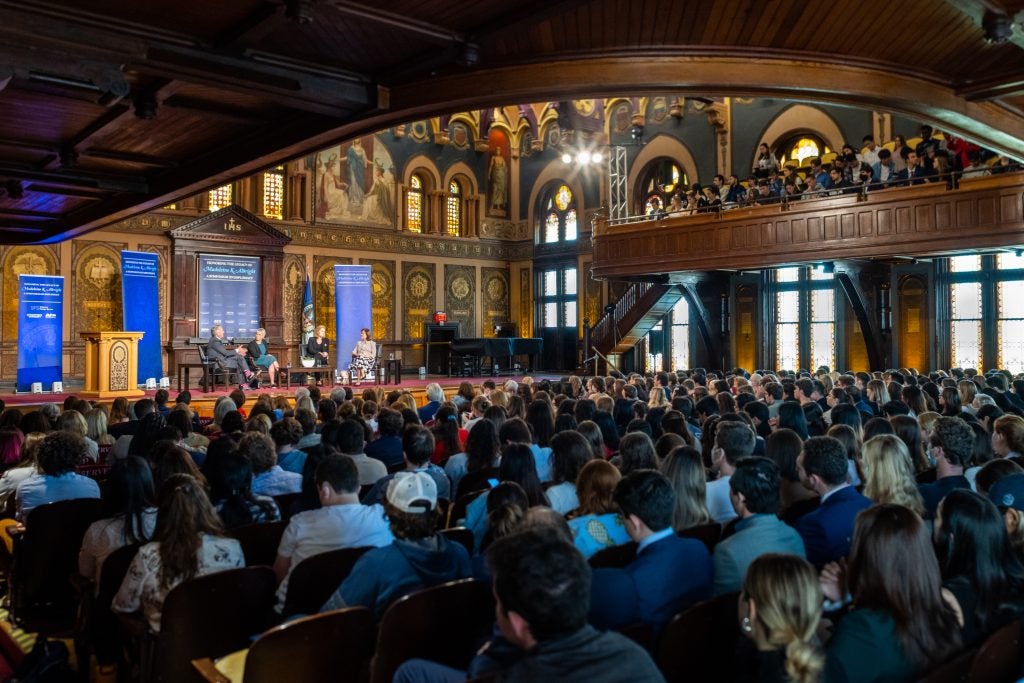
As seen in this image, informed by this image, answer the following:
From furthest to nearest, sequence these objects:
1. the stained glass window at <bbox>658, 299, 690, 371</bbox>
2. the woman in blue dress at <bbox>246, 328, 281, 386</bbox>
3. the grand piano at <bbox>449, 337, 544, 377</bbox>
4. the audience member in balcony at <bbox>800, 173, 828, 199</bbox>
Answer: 1. the stained glass window at <bbox>658, 299, 690, 371</bbox>
2. the grand piano at <bbox>449, 337, 544, 377</bbox>
3. the woman in blue dress at <bbox>246, 328, 281, 386</bbox>
4. the audience member in balcony at <bbox>800, 173, 828, 199</bbox>

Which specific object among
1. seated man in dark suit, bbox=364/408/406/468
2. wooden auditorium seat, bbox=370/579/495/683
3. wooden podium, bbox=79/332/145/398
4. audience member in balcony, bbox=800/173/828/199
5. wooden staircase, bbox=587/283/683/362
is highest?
audience member in balcony, bbox=800/173/828/199

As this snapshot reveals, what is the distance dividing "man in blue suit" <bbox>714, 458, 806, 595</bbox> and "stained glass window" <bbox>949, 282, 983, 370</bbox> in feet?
46.5

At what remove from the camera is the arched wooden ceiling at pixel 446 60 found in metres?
3.74

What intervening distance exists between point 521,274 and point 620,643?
2212 cm

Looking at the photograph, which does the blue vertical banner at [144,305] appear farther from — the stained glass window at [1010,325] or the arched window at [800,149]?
the stained glass window at [1010,325]

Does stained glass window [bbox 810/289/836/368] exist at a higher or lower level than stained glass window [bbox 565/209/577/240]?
lower

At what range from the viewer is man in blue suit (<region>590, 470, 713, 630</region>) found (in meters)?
2.45

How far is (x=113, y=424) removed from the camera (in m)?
7.18

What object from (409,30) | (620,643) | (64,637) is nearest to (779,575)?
(620,643)

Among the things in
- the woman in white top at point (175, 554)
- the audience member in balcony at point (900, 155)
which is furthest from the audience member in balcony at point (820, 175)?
the woman in white top at point (175, 554)

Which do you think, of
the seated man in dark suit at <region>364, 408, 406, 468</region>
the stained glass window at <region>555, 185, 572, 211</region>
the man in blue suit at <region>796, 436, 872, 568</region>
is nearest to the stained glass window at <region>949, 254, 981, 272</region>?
the stained glass window at <region>555, 185, 572, 211</region>

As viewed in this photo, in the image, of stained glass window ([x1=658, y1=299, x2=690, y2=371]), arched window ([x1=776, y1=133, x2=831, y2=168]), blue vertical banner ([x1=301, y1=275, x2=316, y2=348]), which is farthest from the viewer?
stained glass window ([x1=658, y1=299, x2=690, y2=371])

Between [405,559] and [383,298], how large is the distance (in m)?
18.8

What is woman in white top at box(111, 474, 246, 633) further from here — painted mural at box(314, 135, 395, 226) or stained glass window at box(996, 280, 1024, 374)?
painted mural at box(314, 135, 395, 226)
